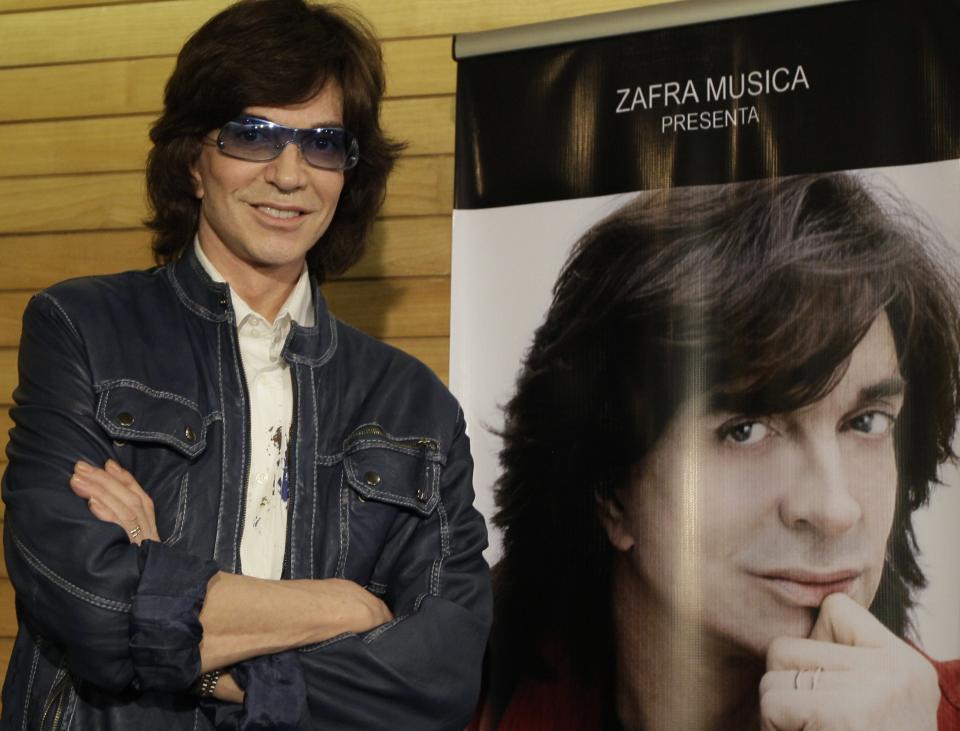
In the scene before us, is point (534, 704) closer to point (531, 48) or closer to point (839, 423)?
point (839, 423)

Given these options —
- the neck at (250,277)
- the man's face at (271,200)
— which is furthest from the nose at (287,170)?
the neck at (250,277)

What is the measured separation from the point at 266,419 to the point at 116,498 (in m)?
0.32

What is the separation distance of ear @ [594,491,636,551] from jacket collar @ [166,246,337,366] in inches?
30.6

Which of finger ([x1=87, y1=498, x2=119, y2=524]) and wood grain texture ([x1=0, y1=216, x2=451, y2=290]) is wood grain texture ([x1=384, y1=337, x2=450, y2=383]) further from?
finger ([x1=87, y1=498, x2=119, y2=524])

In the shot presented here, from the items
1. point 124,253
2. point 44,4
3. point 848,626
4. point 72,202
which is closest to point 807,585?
point 848,626

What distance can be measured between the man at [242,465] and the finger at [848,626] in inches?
28.6

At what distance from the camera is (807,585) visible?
2.54m

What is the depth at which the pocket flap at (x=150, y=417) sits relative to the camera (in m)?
2.01

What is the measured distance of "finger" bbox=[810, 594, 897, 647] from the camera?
2.48 meters

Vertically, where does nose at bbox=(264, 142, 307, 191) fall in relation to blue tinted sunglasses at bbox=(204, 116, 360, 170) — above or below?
below

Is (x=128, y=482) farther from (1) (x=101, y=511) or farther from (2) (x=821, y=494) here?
(2) (x=821, y=494)

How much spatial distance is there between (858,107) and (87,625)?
1.79m

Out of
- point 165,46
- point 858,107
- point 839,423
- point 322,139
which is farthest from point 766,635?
point 165,46

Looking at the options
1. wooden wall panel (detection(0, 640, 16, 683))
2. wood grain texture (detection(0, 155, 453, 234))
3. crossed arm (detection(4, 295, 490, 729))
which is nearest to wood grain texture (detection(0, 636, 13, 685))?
wooden wall panel (detection(0, 640, 16, 683))
